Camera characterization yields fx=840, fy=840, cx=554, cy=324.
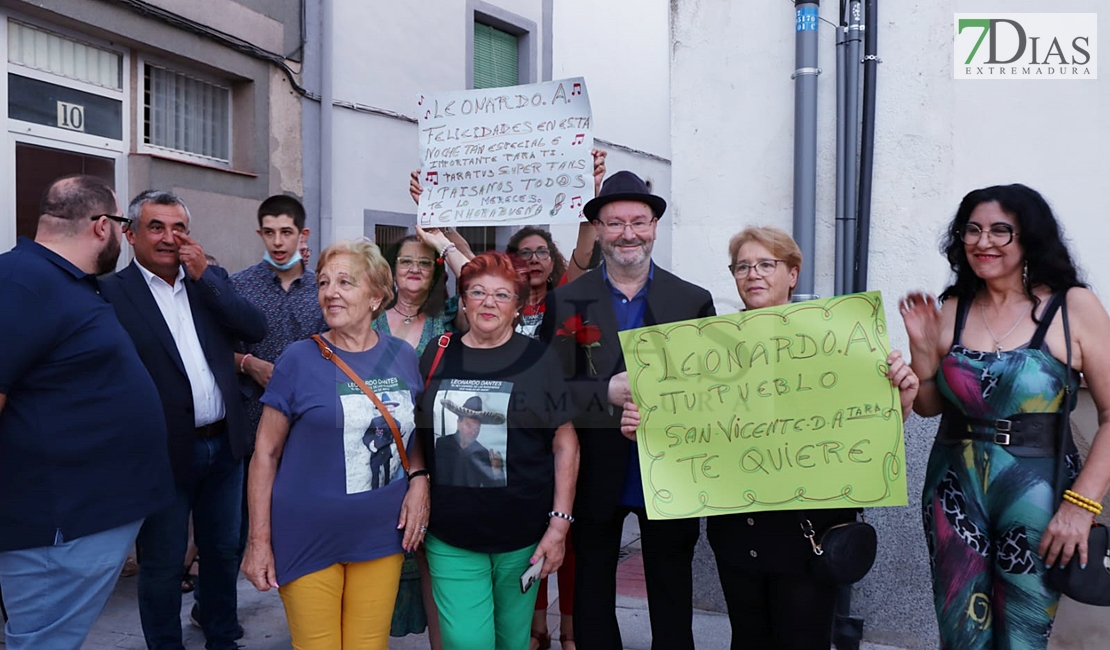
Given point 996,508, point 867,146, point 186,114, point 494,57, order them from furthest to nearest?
1. point 494,57
2. point 186,114
3. point 867,146
4. point 996,508

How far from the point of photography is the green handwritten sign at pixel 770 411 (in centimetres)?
258

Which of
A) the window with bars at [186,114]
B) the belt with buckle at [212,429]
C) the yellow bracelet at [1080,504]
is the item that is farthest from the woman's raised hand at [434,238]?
the window with bars at [186,114]

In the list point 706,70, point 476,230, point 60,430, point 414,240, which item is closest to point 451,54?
point 476,230

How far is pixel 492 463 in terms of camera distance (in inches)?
111

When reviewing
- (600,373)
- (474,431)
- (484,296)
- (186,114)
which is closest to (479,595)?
(474,431)

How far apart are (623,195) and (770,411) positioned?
0.96 metres

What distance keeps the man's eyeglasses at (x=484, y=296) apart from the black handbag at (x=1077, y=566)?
67.5 inches

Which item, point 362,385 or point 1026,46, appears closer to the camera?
point 362,385

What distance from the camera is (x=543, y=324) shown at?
318 centimetres

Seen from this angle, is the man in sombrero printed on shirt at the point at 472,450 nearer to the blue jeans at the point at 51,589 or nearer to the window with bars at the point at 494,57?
the blue jeans at the point at 51,589

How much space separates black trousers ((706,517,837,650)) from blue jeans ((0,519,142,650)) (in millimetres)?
2005

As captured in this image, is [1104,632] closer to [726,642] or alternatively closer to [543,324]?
[726,642]

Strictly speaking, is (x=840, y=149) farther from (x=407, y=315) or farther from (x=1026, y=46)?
(x=407, y=315)

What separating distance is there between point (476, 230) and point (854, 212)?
729cm
